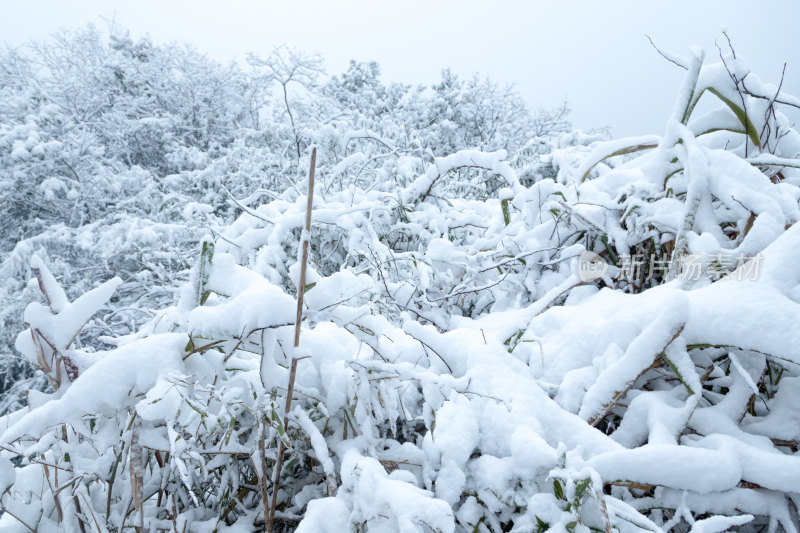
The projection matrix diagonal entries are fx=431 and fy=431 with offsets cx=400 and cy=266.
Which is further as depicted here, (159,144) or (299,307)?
(159,144)

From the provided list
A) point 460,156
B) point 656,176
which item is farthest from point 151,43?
point 656,176

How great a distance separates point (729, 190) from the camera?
935 millimetres

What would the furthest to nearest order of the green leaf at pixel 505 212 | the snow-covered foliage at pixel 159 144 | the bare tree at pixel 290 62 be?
the bare tree at pixel 290 62 → the snow-covered foliage at pixel 159 144 → the green leaf at pixel 505 212

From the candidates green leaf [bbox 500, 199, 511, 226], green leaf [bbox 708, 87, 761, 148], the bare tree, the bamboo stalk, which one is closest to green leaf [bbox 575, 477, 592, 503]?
the bamboo stalk

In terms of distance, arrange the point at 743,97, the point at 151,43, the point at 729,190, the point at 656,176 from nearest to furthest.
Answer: the point at 729,190
the point at 743,97
the point at 656,176
the point at 151,43

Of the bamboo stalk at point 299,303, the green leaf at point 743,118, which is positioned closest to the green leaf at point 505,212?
the green leaf at point 743,118

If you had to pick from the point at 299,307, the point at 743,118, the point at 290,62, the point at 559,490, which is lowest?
the point at 559,490

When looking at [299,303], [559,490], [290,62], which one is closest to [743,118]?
[559,490]

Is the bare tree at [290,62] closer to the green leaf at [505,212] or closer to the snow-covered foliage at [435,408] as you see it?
the green leaf at [505,212]

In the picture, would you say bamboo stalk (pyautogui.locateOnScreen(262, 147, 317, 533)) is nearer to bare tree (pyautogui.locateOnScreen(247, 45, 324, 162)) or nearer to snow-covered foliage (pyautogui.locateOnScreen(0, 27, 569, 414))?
snow-covered foliage (pyautogui.locateOnScreen(0, 27, 569, 414))

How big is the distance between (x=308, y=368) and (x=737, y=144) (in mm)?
1364

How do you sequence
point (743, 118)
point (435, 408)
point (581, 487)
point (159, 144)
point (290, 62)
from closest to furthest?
1. point (581, 487)
2. point (435, 408)
3. point (743, 118)
4. point (290, 62)
5. point (159, 144)

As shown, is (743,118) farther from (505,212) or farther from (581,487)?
(581,487)

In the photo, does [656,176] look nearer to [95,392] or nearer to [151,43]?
[95,392]
